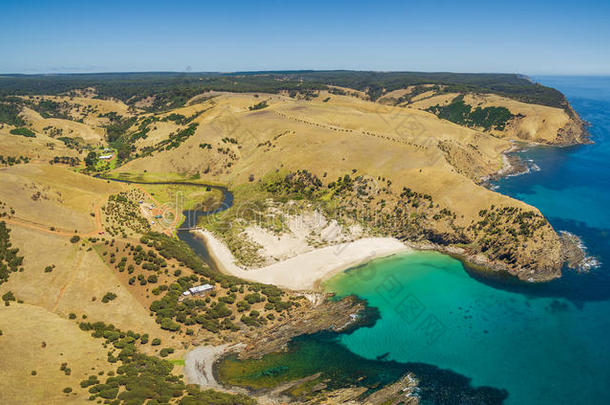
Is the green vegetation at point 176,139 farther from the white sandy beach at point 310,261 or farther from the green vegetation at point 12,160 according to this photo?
the white sandy beach at point 310,261

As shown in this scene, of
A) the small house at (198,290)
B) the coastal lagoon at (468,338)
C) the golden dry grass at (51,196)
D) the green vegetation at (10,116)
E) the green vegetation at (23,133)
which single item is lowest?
the coastal lagoon at (468,338)

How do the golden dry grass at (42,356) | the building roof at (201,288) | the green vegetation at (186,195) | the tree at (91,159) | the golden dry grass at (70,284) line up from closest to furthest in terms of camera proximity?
the golden dry grass at (42,356), the golden dry grass at (70,284), the building roof at (201,288), the green vegetation at (186,195), the tree at (91,159)

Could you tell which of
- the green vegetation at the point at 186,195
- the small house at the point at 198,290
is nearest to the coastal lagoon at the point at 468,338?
the small house at the point at 198,290

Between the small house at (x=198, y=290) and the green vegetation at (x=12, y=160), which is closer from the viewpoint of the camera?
the small house at (x=198, y=290)

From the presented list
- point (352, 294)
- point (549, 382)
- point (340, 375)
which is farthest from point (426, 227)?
point (340, 375)

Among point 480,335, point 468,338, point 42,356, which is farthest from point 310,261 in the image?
point 42,356

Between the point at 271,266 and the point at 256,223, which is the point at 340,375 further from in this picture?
the point at 256,223
